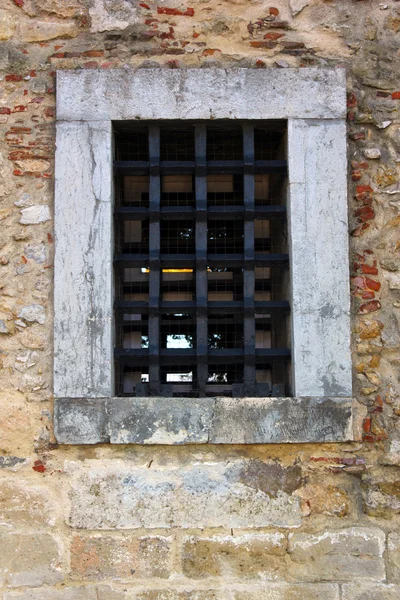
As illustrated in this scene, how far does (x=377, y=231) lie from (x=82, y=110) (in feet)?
5.36

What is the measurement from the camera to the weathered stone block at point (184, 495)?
3.21 m

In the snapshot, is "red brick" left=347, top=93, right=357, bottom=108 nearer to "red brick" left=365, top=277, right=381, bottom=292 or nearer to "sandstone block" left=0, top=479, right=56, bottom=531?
"red brick" left=365, top=277, right=381, bottom=292

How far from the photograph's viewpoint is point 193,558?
3.19 metres

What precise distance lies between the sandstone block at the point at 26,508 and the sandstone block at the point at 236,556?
2.27ft

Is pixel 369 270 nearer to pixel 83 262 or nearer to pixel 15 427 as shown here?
pixel 83 262

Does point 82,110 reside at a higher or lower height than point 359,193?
higher

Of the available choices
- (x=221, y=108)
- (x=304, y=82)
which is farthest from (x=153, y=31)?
(x=304, y=82)

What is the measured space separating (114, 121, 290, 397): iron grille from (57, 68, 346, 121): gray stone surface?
0.10 m

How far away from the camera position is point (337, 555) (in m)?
3.20

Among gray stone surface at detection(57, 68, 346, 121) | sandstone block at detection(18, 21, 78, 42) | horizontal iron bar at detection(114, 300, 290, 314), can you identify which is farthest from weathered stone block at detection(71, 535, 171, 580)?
sandstone block at detection(18, 21, 78, 42)

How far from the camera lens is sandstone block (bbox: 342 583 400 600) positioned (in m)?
3.17

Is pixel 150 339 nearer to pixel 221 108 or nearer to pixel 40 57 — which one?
pixel 221 108

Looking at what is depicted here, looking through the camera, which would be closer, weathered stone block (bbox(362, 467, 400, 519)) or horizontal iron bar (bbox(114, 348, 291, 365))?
weathered stone block (bbox(362, 467, 400, 519))

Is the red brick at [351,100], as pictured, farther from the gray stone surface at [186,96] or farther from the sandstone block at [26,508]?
the sandstone block at [26,508]
